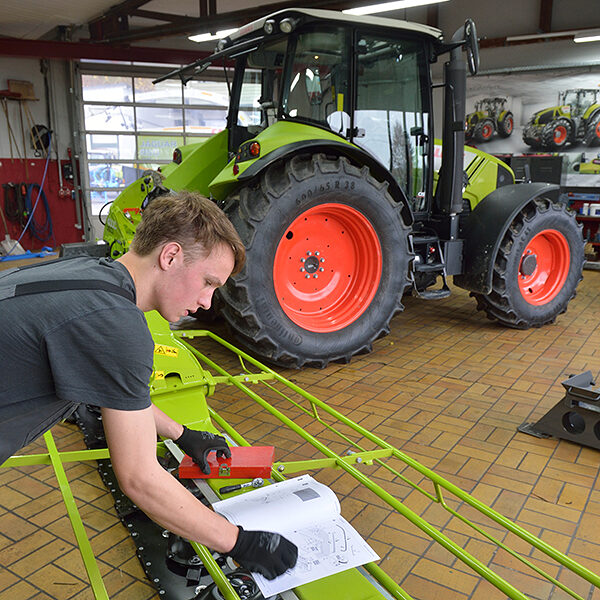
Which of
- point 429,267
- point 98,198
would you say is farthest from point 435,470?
point 98,198

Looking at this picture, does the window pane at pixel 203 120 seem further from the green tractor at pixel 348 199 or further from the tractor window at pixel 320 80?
the tractor window at pixel 320 80

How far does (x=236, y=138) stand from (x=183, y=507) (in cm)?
398

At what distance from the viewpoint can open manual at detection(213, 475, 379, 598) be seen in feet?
5.17

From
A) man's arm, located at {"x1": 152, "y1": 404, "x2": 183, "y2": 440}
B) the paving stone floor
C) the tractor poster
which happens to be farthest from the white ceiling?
man's arm, located at {"x1": 152, "y1": 404, "x2": 183, "y2": 440}

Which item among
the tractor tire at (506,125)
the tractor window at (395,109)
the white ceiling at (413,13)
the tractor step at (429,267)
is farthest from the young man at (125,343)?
the tractor tire at (506,125)

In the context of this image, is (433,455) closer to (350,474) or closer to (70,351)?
(350,474)

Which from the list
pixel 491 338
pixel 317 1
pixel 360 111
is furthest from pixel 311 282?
pixel 317 1

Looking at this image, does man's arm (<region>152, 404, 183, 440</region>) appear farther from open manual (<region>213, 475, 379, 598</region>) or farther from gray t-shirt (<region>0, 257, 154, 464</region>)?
gray t-shirt (<region>0, 257, 154, 464</region>)

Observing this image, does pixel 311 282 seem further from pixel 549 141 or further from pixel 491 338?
pixel 549 141

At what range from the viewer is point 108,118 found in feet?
35.0

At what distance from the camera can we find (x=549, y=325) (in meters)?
5.16

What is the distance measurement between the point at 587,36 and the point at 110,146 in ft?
27.3

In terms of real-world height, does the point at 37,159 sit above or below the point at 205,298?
above

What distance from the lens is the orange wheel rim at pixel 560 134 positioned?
9.09 m
